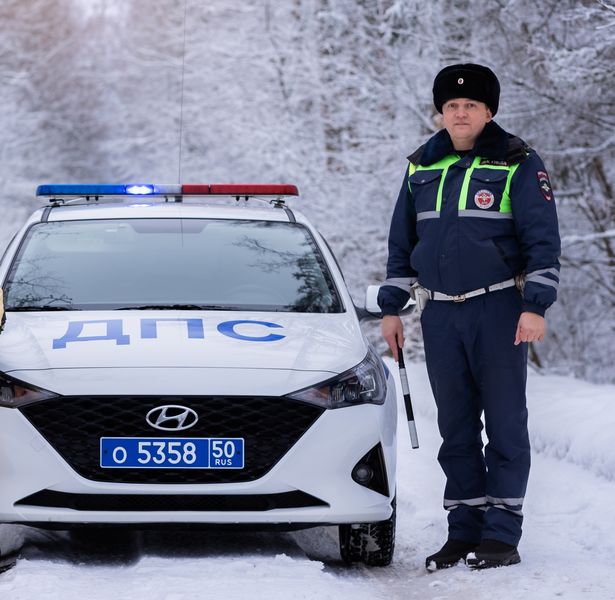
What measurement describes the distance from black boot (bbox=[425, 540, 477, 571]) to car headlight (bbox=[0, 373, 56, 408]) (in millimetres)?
1604

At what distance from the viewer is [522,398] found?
472 cm

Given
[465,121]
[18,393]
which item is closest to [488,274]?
[465,121]

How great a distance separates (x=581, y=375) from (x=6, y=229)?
17752mm

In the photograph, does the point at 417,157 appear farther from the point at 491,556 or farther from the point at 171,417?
the point at 491,556

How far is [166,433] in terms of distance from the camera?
429cm

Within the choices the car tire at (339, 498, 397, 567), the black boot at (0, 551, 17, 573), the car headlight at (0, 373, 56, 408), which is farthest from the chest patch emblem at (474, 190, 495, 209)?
the black boot at (0, 551, 17, 573)

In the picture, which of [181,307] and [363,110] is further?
[363,110]

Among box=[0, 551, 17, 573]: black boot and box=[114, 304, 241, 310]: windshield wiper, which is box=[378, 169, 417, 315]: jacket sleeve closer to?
box=[114, 304, 241, 310]: windshield wiper

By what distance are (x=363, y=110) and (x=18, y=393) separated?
12.3 m

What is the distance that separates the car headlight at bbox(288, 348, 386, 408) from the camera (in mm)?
4406

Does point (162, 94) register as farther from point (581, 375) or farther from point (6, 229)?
point (581, 375)

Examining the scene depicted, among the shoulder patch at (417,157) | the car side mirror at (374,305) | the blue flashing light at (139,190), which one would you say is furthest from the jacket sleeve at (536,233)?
the blue flashing light at (139,190)

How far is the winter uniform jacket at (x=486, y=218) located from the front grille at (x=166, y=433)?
0.84m

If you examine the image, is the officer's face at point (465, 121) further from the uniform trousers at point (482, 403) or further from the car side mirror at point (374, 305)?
the car side mirror at point (374, 305)
